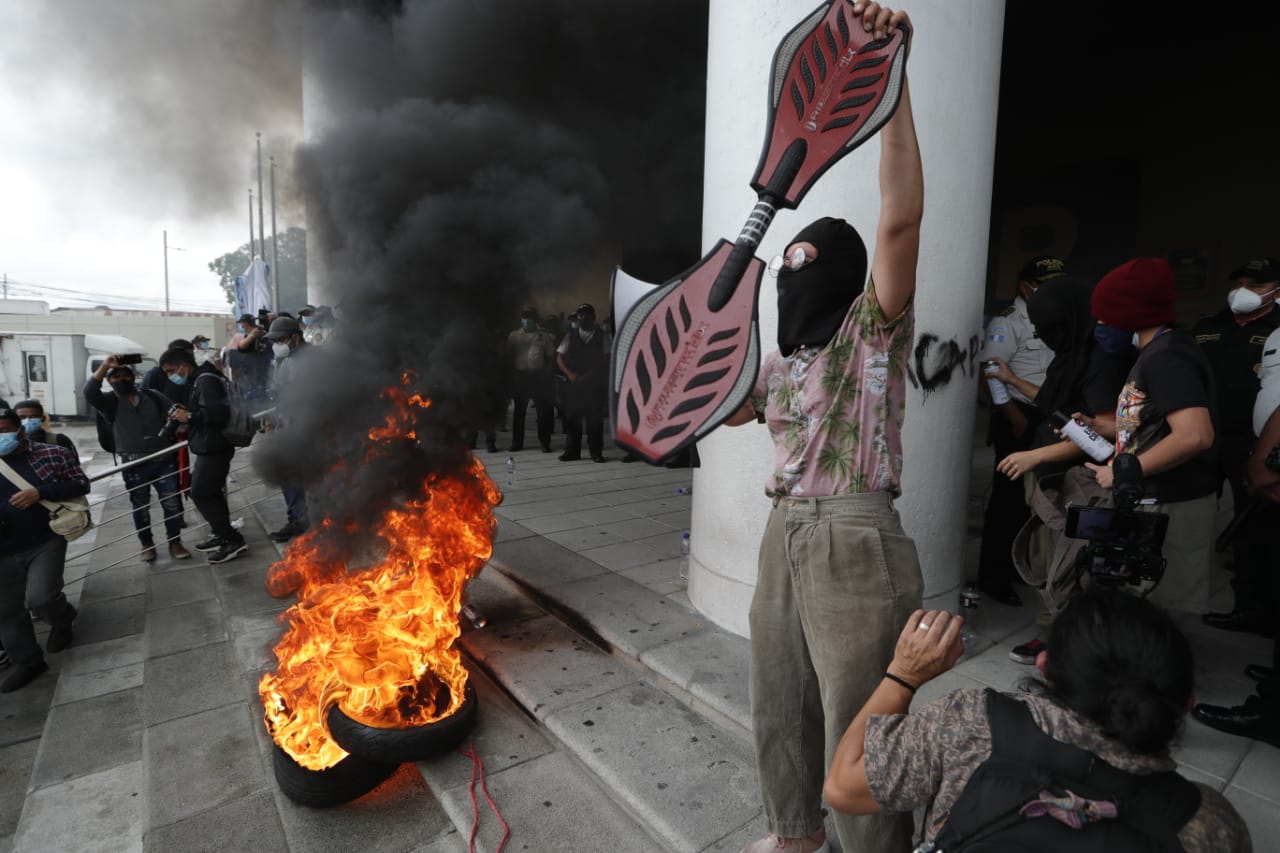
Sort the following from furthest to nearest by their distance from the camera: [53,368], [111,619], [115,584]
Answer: [53,368], [115,584], [111,619]

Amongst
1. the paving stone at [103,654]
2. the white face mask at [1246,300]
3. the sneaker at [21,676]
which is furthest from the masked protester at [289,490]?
the white face mask at [1246,300]

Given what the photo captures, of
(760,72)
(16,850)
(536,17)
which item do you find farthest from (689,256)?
(16,850)

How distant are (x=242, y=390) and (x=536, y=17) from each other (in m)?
4.52

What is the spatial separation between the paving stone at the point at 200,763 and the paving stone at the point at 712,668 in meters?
1.86

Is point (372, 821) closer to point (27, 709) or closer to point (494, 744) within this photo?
point (494, 744)

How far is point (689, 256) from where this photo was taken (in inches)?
371

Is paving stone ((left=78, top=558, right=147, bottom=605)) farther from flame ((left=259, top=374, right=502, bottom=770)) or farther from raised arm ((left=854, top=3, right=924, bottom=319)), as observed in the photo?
raised arm ((left=854, top=3, right=924, bottom=319))

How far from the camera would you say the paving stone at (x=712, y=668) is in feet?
9.64

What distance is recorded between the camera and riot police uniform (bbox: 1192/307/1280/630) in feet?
10.8

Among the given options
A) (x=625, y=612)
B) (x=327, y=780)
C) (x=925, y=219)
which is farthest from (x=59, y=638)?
(x=925, y=219)

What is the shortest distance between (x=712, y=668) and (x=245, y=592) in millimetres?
3823

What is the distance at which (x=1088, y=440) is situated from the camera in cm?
259

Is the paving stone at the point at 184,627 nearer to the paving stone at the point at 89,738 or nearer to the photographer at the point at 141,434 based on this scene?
the paving stone at the point at 89,738

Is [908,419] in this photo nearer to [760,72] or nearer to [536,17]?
[760,72]
